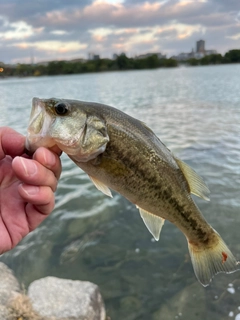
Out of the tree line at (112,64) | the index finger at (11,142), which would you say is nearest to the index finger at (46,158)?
the index finger at (11,142)

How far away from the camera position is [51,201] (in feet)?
8.93

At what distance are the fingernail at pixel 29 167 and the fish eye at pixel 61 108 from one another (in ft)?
1.50

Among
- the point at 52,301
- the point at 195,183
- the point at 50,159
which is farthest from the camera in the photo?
the point at 52,301

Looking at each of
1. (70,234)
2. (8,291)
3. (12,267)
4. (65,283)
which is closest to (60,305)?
(65,283)

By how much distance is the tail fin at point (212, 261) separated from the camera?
3.51 metres

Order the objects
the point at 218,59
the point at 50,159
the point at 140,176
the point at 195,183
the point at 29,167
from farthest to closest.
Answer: the point at 218,59, the point at 195,183, the point at 140,176, the point at 50,159, the point at 29,167

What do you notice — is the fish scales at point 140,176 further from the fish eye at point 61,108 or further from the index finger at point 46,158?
the fish eye at point 61,108

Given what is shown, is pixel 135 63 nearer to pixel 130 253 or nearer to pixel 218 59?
pixel 218 59

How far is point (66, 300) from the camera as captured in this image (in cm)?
544

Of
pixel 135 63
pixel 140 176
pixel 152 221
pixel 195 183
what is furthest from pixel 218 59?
pixel 140 176

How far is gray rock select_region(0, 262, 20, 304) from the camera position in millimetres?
5318

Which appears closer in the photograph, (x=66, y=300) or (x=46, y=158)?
(x=46, y=158)

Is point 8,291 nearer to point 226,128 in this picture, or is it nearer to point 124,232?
point 124,232

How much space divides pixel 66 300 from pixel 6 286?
119 cm
